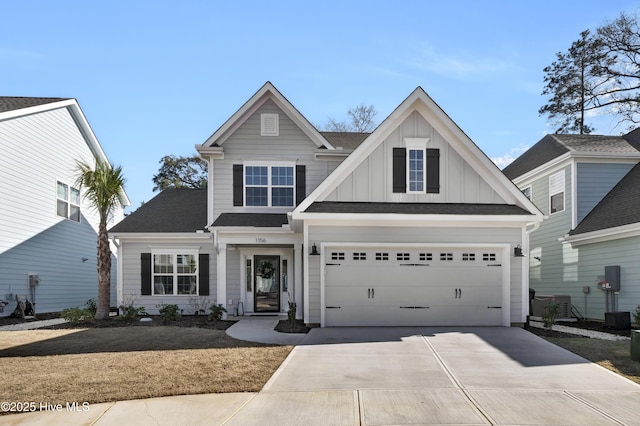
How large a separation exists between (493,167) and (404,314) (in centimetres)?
447

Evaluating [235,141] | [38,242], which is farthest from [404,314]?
[38,242]

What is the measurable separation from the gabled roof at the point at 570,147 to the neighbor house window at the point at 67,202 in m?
18.1

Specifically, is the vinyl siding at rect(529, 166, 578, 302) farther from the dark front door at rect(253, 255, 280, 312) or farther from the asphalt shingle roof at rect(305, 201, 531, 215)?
the dark front door at rect(253, 255, 280, 312)

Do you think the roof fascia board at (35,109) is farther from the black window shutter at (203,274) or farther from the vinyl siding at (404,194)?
the vinyl siding at (404,194)

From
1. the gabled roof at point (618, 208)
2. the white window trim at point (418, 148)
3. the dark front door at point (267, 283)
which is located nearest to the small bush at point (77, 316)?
the dark front door at point (267, 283)

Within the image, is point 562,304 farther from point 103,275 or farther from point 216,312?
point 103,275

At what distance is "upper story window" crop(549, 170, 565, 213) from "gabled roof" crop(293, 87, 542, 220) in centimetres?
580

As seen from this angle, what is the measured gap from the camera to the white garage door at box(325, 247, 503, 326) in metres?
14.0

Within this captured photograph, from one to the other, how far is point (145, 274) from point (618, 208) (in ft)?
49.2

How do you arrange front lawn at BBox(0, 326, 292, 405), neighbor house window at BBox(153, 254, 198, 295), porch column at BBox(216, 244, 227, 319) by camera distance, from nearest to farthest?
front lawn at BBox(0, 326, 292, 405), porch column at BBox(216, 244, 227, 319), neighbor house window at BBox(153, 254, 198, 295)

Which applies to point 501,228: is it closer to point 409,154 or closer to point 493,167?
point 493,167

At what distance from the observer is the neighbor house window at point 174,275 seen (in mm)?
18406

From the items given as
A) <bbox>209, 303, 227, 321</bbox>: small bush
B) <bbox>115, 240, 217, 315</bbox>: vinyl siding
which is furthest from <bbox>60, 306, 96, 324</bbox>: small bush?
<bbox>209, 303, 227, 321</bbox>: small bush

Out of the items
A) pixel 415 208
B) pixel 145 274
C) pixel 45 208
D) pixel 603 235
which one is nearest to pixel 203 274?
pixel 145 274
